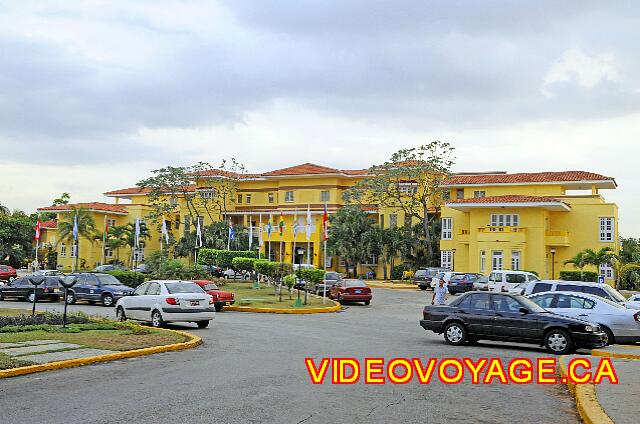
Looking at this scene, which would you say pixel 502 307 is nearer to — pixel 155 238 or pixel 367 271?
pixel 367 271

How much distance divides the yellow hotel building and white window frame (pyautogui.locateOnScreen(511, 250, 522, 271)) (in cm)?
8

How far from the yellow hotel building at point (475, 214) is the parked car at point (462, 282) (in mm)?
8690

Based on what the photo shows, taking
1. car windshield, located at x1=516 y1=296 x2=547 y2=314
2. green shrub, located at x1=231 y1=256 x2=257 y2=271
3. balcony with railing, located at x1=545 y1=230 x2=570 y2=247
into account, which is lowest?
car windshield, located at x1=516 y1=296 x2=547 y2=314

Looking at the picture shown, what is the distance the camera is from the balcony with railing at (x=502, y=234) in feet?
171

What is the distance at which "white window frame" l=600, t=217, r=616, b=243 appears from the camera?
53719mm

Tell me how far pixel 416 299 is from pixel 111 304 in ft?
57.4

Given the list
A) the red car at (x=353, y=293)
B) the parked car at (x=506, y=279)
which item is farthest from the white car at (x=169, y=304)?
the parked car at (x=506, y=279)

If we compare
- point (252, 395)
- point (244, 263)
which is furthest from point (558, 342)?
point (244, 263)

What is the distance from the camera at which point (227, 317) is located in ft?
87.8

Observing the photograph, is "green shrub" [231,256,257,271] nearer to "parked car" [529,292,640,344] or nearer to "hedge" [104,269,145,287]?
"hedge" [104,269,145,287]

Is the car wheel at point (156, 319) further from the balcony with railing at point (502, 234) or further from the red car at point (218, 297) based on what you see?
the balcony with railing at point (502, 234)

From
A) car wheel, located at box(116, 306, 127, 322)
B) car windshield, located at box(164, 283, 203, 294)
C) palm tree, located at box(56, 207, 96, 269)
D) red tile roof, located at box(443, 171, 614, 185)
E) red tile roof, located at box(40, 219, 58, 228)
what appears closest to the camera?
car windshield, located at box(164, 283, 203, 294)

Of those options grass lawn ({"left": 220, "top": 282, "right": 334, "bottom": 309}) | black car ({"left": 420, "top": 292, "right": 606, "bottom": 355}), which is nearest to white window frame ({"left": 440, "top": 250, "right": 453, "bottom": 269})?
grass lawn ({"left": 220, "top": 282, "right": 334, "bottom": 309})

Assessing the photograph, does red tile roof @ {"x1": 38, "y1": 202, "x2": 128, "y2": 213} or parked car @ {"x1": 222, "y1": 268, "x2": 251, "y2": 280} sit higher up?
red tile roof @ {"x1": 38, "y1": 202, "x2": 128, "y2": 213}
